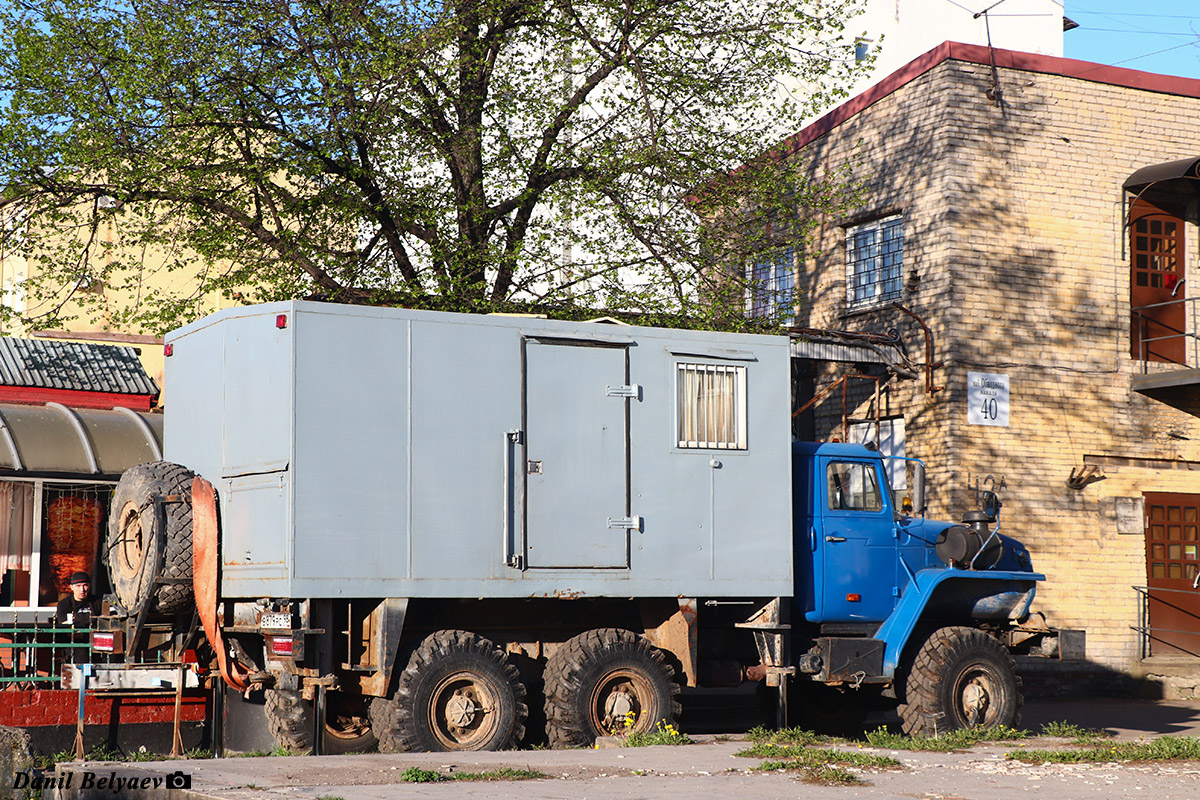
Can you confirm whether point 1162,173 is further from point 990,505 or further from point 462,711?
point 462,711

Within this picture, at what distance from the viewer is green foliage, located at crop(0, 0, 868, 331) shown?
54.1 ft

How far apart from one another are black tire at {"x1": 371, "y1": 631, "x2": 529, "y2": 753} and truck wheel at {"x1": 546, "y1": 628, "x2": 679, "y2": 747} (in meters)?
0.38

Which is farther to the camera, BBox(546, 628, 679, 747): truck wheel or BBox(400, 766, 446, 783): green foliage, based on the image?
BBox(546, 628, 679, 747): truck wheel

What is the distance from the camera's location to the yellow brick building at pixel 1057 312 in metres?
18.8

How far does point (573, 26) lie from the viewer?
61.5ft

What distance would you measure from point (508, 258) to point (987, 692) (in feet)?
26.0

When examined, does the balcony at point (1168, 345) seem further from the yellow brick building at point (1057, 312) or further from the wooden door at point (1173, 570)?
the wooden door at point (1173, 570)

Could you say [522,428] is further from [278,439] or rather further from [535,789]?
[535,789]

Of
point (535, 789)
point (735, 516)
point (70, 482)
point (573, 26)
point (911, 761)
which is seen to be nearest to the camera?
point (535, 789)

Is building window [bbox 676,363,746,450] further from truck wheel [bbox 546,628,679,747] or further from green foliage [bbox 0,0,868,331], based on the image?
green foliage [bbox 0,0,868,331]

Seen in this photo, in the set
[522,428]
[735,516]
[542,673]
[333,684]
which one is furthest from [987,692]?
[333,684]

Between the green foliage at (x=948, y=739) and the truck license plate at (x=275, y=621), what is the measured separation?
4.93 metres

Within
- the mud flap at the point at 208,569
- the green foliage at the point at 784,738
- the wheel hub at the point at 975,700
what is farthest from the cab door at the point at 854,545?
the mud flap at the point at 208,569

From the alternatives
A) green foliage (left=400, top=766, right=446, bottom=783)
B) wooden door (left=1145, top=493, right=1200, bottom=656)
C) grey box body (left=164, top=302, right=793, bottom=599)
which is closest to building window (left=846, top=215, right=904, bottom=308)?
wooden door (left=1145, top=493, right=1200, bottom=656)
